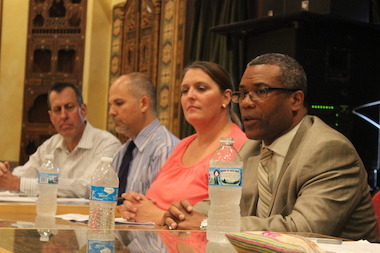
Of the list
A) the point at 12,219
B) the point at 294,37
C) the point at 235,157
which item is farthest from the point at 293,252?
the point at 294,37

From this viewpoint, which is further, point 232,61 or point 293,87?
point 232,61

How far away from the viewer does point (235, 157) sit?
177cm

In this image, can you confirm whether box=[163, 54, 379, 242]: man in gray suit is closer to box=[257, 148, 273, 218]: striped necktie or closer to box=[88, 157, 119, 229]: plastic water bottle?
box=[257, 148, 273, 218]: striped necktie

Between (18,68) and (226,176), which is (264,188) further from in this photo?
(18,68)

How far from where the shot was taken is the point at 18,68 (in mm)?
6867

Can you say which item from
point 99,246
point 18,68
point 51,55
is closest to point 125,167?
point 99,246

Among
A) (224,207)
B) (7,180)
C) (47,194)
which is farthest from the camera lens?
(7,180)

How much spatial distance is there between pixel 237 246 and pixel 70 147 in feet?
9.34

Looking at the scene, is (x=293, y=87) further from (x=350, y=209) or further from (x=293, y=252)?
(x=293, y=252)

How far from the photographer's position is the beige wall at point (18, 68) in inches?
266

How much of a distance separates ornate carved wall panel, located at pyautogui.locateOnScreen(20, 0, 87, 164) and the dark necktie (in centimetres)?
345

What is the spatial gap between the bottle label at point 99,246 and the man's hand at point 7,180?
6.56 ft

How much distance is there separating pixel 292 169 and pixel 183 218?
1.33 feet

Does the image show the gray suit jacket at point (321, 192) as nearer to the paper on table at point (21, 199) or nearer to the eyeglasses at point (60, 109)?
the paper on table at point (21, 199)
